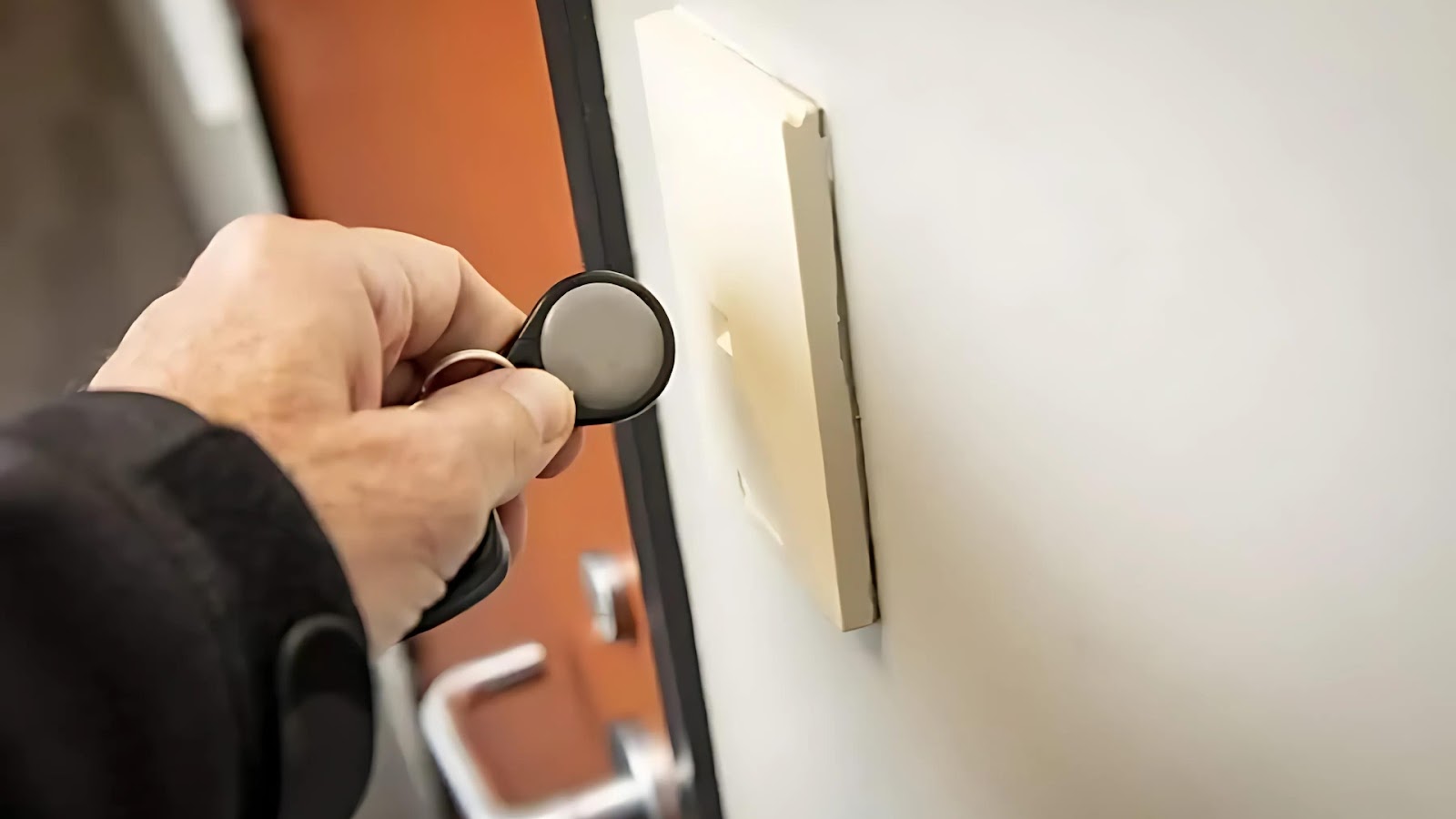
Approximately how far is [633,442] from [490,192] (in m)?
0.21

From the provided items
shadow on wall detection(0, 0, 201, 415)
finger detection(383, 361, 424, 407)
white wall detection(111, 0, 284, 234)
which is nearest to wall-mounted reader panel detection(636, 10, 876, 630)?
finger detection(383, 361, 424, 407)

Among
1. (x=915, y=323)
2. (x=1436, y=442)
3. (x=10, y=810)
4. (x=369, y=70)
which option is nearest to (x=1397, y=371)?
(x=1436, y=442)

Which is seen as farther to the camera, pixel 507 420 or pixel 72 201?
pixel 72 201

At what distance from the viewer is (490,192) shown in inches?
27.1

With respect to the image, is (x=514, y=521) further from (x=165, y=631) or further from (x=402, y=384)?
(x=165, y=631)

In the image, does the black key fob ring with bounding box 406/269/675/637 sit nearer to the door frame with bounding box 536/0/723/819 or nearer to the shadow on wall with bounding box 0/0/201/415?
Result: the door frame with bounding box 536/0/723/819

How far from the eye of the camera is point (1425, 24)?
0.15m

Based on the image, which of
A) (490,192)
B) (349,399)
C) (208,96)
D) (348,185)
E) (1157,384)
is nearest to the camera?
(1157,384)

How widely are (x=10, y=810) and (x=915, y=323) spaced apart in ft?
0.77

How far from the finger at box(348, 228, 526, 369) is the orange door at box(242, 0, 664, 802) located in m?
0.16

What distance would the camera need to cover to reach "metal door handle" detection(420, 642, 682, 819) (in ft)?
2.50

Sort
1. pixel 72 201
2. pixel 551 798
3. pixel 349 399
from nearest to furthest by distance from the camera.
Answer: pixel 349 399 → pixel 551 798 → pixel 72 201

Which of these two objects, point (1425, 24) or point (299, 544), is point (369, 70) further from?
point (1425, 24)

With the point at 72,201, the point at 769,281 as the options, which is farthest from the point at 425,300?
the point at 72,201
